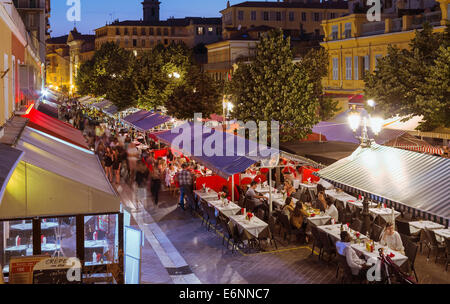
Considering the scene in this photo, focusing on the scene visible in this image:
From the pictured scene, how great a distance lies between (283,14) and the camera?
87.6 meters

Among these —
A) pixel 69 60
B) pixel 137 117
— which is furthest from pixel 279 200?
pixel 69 60

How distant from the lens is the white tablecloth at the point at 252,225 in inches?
556

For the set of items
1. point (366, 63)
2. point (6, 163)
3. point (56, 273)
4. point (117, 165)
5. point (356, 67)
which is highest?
point (366, 63)

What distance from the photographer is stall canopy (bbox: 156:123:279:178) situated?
1695cm

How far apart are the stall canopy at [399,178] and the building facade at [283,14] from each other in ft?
237

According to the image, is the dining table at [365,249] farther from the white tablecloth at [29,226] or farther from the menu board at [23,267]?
the menu board at [23,267]

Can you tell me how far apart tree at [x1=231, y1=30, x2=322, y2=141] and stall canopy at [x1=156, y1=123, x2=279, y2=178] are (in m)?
2.53

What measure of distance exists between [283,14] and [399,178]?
78279 millimetres

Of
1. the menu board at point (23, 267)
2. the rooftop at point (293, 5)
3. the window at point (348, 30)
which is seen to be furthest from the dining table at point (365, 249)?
the rooftop at point (293, 5)

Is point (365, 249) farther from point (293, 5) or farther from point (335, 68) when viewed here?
point (293, 5)

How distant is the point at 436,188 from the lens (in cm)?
1138

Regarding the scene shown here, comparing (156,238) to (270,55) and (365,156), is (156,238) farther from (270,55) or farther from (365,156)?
→ (270,55)

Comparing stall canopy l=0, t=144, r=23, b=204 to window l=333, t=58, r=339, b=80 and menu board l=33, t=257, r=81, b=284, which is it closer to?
menu board l=33, t=257, r=81, b=284

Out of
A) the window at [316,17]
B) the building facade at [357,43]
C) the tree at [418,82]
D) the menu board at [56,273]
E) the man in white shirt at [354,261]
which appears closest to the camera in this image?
the menu board at [56,273]
